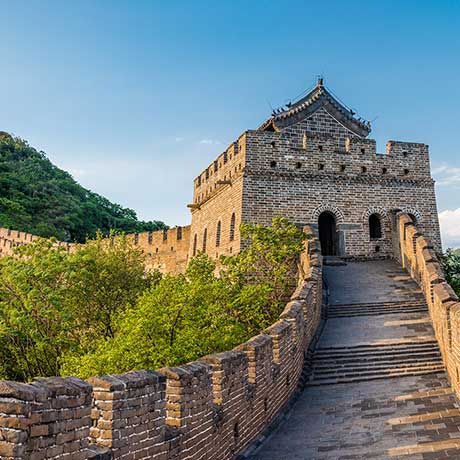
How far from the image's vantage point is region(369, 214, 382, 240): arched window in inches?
786

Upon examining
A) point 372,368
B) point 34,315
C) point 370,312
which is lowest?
point 372,368

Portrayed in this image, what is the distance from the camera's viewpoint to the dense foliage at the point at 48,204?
52.0 metres

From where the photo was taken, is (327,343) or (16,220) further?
(16,220)

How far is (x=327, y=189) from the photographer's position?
19453mm

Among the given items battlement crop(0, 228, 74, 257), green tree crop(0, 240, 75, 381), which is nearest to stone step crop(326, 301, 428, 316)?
green tree crop(0, 240, 75, 381)

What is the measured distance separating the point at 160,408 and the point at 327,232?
55.2ft

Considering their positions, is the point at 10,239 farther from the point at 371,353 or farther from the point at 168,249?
the point at 371,353

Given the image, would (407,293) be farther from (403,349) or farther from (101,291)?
(101,291)

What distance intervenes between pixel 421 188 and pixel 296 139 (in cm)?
565

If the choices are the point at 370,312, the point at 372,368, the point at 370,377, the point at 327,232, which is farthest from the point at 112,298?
Answer: the point at 370,377

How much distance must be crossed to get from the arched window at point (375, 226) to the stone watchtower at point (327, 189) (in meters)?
0.04

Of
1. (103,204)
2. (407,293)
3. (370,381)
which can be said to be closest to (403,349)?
(370,381)

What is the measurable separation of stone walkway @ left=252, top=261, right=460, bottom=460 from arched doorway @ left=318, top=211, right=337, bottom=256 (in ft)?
13.4

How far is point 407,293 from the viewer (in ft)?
49.9
